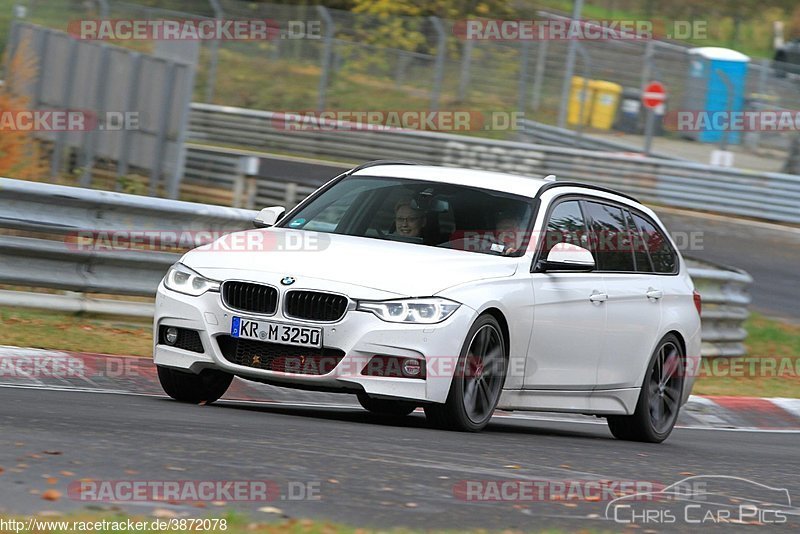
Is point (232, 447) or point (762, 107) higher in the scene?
point (762, 107)

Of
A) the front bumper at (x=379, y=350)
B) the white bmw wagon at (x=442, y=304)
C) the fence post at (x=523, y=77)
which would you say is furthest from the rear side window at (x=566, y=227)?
the fence post at (x=523, y=77)

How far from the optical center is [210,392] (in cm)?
→ 938

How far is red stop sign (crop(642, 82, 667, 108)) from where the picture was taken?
3089 cm

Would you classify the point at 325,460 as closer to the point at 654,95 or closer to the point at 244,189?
the point at 244,189

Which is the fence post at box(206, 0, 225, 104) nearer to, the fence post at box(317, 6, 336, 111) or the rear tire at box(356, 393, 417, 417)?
the fence post at box(317, 6, 336, 111)

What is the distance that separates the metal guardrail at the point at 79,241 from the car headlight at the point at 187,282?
2.92 meters

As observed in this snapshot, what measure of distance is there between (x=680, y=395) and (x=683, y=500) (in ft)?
14.2

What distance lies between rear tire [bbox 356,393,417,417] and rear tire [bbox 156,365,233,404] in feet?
2.72

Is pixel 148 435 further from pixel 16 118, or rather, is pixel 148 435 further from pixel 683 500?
pixel 16 118

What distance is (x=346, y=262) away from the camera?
28.2 ft

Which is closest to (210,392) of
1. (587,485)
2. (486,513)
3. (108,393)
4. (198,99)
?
(108,393)

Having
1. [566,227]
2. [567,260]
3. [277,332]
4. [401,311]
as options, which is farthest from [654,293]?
[277,332]

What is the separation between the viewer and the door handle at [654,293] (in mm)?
10632

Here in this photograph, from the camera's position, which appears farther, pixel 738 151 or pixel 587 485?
pixel 738 151
